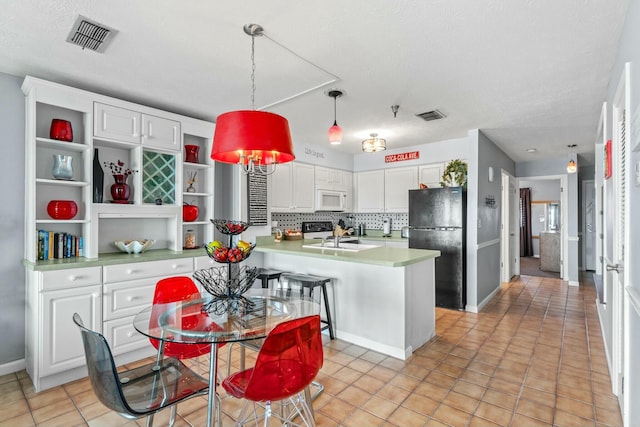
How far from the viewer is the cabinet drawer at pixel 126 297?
2756 millimetres

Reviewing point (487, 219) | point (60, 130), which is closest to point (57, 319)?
Result: point (60, 130)

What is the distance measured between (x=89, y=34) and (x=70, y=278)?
1.79 metres

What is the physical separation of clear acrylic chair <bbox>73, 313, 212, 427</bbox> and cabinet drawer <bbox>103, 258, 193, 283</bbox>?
1327 millimetres

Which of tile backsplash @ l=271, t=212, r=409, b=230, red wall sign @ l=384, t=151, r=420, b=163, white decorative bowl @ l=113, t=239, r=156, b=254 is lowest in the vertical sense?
white decorative bowl @ l=113, t=239, r=156, b=254

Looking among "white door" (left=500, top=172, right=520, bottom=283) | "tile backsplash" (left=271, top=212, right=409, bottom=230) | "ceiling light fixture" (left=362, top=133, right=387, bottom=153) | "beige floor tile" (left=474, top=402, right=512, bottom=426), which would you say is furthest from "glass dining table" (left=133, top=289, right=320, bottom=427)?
"white door" (left=500, top=172, right=520, bottom=283)

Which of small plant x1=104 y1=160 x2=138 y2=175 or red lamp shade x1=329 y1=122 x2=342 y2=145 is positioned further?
small plant x1=104 y1=160 x2=138 y2=175

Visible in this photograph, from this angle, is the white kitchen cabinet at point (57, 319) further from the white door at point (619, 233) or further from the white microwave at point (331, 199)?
the white door at point (619, 233)

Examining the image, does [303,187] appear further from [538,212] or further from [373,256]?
[538,212]

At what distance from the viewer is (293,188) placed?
195 inches

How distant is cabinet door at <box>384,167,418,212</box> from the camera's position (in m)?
5.42

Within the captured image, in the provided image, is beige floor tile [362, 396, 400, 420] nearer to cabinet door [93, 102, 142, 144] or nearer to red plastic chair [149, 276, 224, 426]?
red plastic chair [149, 276, 224, 426]

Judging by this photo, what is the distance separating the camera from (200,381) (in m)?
1.65

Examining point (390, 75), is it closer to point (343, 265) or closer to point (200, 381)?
point (343, 265)

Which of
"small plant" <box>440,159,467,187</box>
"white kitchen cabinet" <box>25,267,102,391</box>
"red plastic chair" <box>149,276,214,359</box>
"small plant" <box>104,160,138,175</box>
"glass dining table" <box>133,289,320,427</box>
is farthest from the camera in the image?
"small plant" <box>440,159,467,187</box>
